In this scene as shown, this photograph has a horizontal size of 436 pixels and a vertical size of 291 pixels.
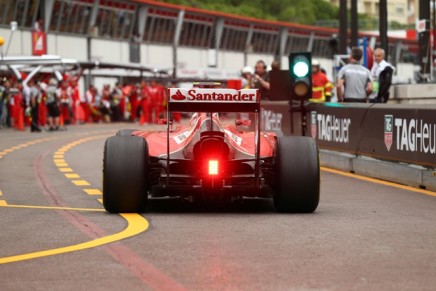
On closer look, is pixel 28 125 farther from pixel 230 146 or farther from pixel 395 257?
pixel 395 257

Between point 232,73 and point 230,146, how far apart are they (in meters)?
73.2

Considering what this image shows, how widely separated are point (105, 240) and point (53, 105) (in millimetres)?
32819

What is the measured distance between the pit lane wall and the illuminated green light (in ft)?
2.24

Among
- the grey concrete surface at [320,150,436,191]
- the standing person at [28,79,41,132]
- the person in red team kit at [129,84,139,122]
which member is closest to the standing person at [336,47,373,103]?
the grey concrete surface at [320,150,436,191]

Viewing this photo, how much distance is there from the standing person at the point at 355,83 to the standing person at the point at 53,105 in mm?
19990

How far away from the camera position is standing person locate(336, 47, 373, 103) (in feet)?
76.7

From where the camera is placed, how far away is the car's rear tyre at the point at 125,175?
1294 cm

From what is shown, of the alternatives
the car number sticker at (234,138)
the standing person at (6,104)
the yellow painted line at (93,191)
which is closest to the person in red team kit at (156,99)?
the standing person at (6,104)

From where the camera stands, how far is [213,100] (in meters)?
13.3

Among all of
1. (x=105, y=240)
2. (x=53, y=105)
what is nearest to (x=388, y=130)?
(x=105, y=240)

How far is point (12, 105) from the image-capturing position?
47.8 metres

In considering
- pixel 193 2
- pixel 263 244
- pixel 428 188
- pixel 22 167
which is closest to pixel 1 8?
pixel 22 167

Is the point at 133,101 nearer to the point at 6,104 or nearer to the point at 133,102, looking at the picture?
the point at 133,102

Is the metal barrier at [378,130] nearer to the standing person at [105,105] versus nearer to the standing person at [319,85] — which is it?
the standing person at [319,85]
